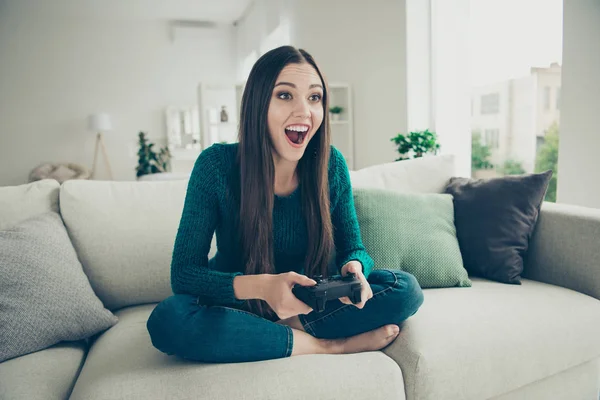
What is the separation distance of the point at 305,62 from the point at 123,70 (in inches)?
256

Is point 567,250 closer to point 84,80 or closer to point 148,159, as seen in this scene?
point 148,159

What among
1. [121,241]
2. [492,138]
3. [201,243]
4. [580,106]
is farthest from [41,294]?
[492,138]

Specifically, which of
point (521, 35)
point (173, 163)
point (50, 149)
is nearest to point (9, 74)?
point (50, 149)

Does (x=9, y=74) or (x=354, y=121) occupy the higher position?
(x=9, y=74)

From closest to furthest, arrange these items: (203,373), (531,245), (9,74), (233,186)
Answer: (203,373) → (233,186) → (531,245) → (9,74)

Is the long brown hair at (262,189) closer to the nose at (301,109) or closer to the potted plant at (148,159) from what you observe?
the nose at (301,109)

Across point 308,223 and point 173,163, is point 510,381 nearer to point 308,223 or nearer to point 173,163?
point 308,223

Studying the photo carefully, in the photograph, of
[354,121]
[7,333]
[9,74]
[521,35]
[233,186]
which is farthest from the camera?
[9,74]

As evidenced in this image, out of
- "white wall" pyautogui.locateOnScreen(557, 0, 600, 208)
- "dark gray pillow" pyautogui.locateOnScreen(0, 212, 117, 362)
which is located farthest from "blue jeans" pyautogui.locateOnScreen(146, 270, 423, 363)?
"white wall" pyautogui.locateOnScreen(557, 0, 600, 208)

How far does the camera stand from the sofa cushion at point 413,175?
179 centimetres

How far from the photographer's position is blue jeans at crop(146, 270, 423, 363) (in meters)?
1.01

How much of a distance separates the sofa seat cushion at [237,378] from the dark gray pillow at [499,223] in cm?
63

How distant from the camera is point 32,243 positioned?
122 centimetres

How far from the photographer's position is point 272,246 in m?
1.21
